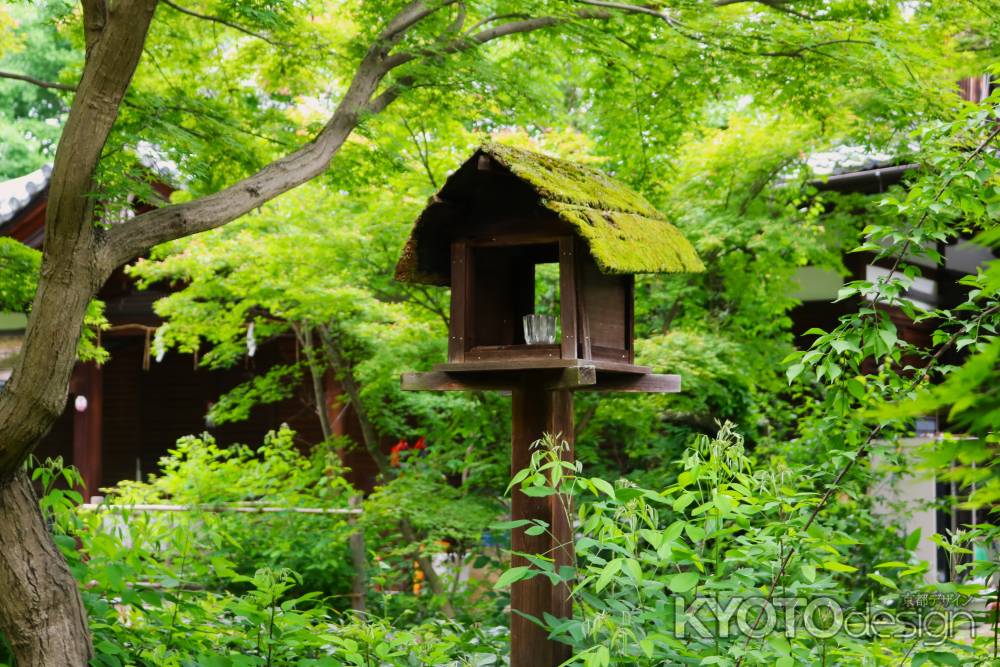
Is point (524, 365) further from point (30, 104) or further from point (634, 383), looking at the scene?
point (30, 104)

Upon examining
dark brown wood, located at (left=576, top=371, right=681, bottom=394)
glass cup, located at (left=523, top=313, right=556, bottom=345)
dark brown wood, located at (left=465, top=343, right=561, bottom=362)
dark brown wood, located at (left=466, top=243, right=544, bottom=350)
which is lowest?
dark brown wood, located at (left=576, top=371, right=681, bottom=394)

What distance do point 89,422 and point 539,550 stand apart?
9.00m

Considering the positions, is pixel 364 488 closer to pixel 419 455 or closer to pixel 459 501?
pixel 419 455

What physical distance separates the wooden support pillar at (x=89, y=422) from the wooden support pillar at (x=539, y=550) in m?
8.56

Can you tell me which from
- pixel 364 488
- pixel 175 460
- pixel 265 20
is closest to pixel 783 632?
pixel 265 20

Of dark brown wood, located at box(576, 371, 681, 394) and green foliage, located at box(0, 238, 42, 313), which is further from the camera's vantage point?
green foliage, located at box(0, 238, 42, 313)

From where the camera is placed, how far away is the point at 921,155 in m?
6.85

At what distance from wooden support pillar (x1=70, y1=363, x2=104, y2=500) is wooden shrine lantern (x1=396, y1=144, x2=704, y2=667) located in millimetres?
8198

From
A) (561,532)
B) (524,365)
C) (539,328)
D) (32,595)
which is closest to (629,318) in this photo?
(539,328)

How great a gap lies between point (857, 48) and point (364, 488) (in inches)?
363

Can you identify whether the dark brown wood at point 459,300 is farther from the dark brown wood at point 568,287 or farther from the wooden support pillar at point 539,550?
the dark brown wood at point 568,287

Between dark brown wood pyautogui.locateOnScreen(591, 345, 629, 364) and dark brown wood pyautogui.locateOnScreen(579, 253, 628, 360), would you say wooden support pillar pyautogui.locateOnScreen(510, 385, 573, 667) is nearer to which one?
dark brown wood pyautogui.locateOnScreen(591, 345, 629, 364)

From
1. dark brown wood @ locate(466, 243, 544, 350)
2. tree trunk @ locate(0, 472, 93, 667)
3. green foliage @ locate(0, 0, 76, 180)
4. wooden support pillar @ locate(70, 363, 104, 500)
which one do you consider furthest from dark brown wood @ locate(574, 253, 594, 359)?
green foliage @ locate(0, 0, 76, 180)

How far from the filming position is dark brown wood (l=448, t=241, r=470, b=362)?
4270 mm
